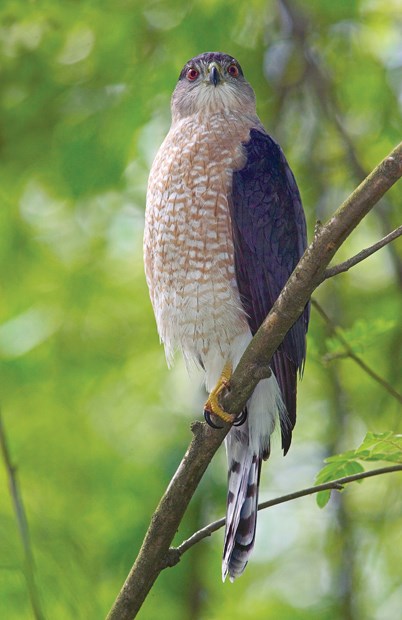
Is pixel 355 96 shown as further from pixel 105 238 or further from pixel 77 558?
pixel 77 558

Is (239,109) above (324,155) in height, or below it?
below

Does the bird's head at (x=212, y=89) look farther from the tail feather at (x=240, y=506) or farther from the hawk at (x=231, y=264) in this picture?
the tail feather at (x=240, y=506)

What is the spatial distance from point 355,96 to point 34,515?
10.8 feet

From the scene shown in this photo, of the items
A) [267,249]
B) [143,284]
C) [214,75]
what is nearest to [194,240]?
[267,249]

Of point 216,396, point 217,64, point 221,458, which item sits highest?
point 217,64

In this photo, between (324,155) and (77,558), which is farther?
(324,155)

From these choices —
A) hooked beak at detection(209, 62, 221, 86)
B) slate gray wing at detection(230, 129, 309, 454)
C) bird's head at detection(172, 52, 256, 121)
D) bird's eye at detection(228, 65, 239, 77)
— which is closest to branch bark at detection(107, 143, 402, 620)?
slate gray wing at detection(230, 129, 309, 454)

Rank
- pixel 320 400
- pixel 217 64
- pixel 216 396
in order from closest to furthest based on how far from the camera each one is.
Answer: pixel 216 396, pixel 217 64, pixel 320 400

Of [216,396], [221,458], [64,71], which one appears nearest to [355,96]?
[64,71]

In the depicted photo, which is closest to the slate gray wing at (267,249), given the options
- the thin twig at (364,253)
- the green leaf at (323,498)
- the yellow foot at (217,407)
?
the yellow foot at (217,407)

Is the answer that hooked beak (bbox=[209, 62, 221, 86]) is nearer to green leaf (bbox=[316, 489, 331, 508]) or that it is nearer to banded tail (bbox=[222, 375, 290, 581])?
banded tail (bbox=[222, 375, 290, 581])

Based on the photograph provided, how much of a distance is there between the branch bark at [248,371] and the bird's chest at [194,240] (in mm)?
649

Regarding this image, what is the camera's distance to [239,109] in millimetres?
4648

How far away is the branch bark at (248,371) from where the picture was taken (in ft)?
8.62
